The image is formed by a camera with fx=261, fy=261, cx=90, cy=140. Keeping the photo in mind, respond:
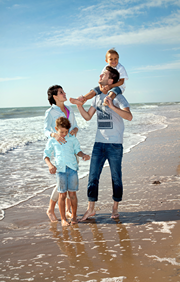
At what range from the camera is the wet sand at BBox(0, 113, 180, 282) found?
2248 millimetres

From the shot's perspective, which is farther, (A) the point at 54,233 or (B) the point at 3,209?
(B) the point at 3,209

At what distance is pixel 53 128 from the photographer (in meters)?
3.78

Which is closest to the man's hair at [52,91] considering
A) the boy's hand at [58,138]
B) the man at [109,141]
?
the man at [109,141]

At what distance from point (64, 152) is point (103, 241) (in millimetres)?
1254

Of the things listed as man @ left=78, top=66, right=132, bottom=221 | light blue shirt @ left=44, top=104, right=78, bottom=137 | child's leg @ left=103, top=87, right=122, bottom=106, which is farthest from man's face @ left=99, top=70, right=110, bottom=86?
light blue shirt @ left=44, top=104, right=78, bottom=137

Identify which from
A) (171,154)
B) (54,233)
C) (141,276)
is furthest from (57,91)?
(171,154)

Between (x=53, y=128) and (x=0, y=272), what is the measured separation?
1.98 meters

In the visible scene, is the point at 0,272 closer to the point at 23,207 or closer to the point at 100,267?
the point at 100,267

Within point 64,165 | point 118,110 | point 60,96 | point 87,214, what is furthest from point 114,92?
point 87,214

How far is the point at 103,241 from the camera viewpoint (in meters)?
2.88

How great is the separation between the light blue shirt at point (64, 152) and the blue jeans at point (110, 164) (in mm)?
270

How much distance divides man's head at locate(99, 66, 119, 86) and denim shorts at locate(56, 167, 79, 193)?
1300mm

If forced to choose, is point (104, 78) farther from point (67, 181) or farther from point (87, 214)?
point (87, 214)

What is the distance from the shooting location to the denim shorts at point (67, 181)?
11.4 feet
